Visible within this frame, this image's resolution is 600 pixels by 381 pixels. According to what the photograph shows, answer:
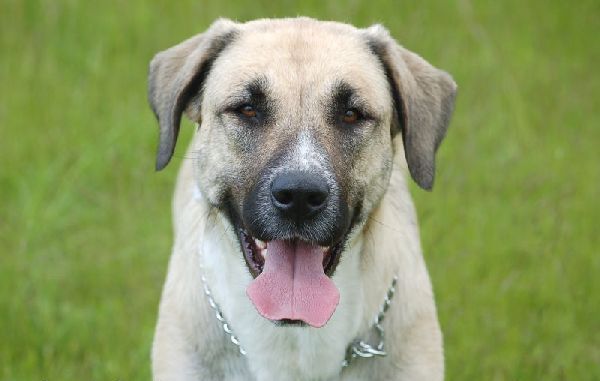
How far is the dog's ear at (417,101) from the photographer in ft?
15.8

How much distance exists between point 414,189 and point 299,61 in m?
3.21

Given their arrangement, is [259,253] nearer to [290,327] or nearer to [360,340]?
[290,327]

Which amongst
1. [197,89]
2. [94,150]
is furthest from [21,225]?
[197,89]

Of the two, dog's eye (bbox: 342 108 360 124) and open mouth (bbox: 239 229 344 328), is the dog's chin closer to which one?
open mouth (bbox: 239 229 344 328)

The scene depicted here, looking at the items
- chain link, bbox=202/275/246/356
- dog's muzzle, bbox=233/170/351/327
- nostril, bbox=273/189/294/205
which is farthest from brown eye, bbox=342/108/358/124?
chain link, bbox=202/275/246/356

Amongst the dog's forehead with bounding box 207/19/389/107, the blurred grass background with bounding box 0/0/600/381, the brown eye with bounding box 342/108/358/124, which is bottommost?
the blurred grass background with bounding box 0/0/600/381

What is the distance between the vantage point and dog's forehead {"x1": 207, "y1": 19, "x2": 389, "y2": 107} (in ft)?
15.0

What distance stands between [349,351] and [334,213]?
2.11 feet

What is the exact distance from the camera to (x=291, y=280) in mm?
4531

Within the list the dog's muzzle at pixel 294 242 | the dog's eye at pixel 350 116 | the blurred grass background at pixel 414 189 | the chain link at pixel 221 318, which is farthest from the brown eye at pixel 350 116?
the blurred grass background at pixel 414 189

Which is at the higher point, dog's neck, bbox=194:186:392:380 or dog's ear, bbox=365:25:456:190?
dog's ear, bbox=365:25:456:190

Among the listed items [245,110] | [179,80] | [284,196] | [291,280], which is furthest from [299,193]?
[179,80]

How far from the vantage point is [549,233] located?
727 cm

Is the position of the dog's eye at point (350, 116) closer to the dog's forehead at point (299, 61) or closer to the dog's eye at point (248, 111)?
the dog's forehead at point (299, 61)
